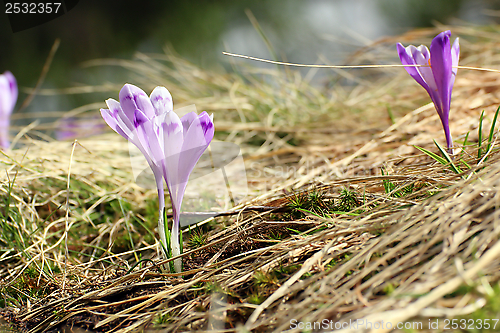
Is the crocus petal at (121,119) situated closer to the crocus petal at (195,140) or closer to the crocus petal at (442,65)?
the crocus petal at (195,140)

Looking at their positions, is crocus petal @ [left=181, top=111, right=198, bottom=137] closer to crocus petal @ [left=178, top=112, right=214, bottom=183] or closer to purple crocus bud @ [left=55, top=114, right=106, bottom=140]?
crocus petal @ [left=178, top=112, right=214, bottom=183]

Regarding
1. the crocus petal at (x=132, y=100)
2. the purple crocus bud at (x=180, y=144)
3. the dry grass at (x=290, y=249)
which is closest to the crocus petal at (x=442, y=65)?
the dry grass at (x=290, y=249)

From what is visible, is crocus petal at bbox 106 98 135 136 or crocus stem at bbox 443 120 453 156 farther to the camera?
crocus stem at bbox 443 120 453 156

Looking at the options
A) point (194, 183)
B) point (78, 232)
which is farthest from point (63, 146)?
point (194, 183)

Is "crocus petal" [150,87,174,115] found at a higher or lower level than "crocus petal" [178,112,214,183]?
higher

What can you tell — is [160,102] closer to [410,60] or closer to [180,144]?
[180,144]

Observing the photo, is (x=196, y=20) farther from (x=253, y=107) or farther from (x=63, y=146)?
(x=63, y=146)

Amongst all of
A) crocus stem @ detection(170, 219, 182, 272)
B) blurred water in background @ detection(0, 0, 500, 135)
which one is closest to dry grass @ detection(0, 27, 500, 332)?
crocus stem @ detection(170, 219, 182, 272)

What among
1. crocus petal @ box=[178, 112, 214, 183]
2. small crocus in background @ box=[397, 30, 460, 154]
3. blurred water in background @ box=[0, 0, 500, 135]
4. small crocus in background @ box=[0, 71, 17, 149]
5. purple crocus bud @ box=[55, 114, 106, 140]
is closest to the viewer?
crocus petal @ box=[178, 112, 214, 183]

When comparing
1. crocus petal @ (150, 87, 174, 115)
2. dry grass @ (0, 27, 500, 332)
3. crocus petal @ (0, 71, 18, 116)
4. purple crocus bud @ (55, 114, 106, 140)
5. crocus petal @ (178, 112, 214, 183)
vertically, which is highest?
crocus petal @ (0, 71, 18, 116)
